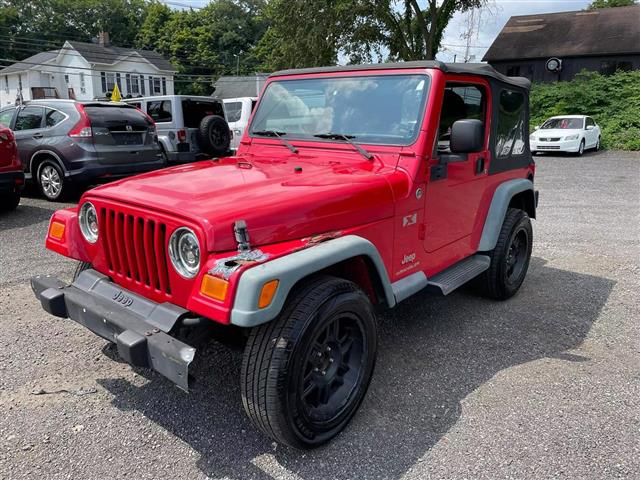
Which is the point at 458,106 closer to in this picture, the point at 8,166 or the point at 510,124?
the point at 510,124

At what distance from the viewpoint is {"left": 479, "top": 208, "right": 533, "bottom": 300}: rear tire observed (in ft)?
14.3

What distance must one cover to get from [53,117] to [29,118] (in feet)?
2.06

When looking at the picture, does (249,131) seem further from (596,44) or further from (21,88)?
(21,88)

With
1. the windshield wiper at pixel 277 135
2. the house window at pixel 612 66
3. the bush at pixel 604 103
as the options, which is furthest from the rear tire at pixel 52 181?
the house window at pixel 612 66

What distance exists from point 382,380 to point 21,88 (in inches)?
2169

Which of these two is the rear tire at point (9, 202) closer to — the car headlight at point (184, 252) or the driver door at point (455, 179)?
the car headlight at point (184, 252)

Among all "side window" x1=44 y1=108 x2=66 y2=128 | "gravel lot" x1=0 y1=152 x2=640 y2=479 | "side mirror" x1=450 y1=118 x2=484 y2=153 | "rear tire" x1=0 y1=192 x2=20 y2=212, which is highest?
"side mirror" x1=450 y1=118 x2=484 y2=153

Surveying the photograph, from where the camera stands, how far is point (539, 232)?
7379mm

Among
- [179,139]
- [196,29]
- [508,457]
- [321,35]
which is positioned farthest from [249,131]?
[196,29]

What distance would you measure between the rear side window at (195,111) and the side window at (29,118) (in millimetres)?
3363

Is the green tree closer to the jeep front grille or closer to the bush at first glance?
the bush

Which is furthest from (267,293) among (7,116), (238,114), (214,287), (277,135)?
(238,114)

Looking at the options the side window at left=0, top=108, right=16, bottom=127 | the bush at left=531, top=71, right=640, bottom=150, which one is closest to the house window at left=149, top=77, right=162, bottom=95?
the bush at left=531, top=71, right=640, bottom=150

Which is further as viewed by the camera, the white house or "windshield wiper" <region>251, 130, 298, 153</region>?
the white house
